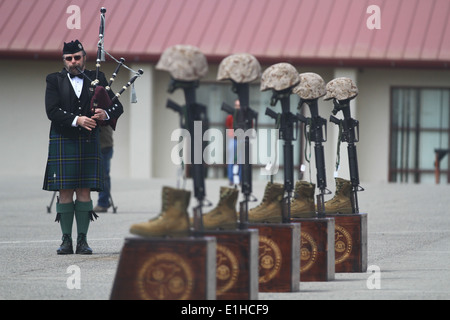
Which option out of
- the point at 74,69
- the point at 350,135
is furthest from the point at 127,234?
the point at 350,135

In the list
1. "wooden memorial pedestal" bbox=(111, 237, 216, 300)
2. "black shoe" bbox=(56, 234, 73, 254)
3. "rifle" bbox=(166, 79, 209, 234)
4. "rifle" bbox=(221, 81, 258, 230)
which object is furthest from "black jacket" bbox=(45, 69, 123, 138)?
"wooden memorial pedestal" bbox=(111, 237, 216, 300)

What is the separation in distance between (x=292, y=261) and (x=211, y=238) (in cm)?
A: 148

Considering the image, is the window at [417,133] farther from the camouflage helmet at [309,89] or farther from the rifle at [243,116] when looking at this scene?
the rifle at [243,116]

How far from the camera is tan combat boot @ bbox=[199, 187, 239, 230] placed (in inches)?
288

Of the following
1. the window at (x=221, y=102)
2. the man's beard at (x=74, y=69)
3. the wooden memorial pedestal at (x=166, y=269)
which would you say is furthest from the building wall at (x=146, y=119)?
the wooden memorial pedestal at (x=166, y=269)

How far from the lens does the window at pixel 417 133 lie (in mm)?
28438

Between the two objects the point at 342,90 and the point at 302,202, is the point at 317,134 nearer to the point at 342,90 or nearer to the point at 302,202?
the point at 342,90

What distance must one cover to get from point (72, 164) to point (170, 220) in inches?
154

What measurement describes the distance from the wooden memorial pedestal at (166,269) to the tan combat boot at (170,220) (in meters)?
0.09

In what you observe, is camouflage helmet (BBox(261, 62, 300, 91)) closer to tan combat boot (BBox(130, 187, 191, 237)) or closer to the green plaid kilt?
tan combat boot (BBox(130, 187, 191, 237))

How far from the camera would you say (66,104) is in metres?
10.7

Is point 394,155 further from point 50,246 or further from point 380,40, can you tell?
point 50,246
